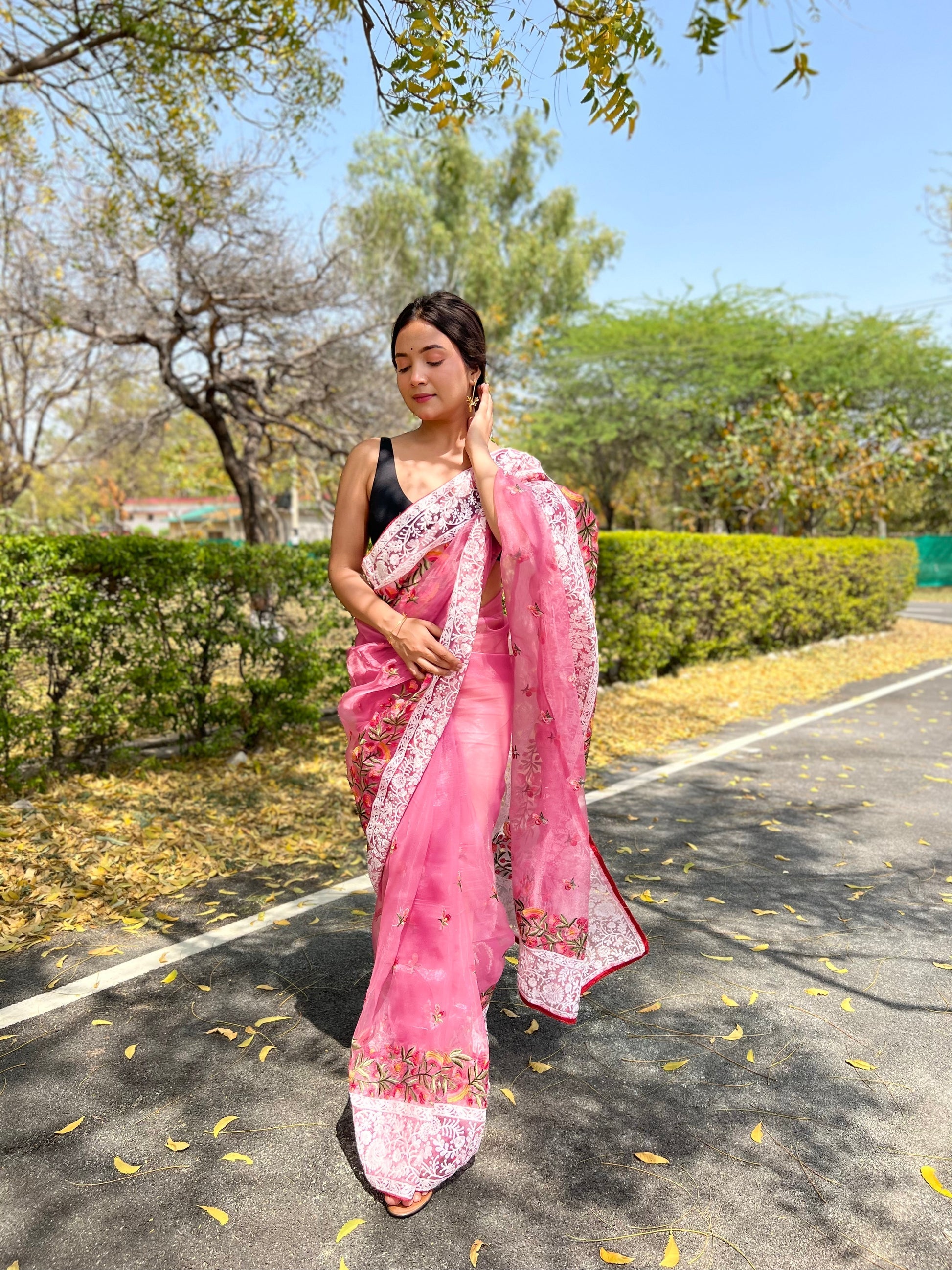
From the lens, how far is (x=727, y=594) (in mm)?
11039

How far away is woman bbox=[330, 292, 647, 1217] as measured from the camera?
231 centimetres

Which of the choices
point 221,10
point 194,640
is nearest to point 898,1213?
point 194,640

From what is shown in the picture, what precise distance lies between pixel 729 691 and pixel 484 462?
7646 mm

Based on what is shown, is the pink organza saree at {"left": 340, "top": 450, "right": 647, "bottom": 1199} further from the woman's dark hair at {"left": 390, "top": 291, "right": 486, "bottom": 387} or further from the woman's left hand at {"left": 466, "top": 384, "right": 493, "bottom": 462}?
the woman's dark hair at {"left": 390, "top": 291, "right": 486, "bottom": 387}

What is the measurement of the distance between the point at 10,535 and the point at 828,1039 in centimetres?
482

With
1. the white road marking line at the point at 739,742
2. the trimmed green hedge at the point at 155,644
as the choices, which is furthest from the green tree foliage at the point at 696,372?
the trimmed green hedge at the point at 155,644

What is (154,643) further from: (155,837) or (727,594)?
(727,594)

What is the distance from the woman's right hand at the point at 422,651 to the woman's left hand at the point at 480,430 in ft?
1.78

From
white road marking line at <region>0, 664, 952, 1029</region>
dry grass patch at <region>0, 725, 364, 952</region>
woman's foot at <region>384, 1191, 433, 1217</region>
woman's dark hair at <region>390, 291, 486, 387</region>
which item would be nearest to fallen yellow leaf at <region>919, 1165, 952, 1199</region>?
woman's foot at <region>384, 1191, 433, 1217</region>

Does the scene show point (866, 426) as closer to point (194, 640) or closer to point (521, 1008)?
point (194, 640)

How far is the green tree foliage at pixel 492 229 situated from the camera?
2914cm

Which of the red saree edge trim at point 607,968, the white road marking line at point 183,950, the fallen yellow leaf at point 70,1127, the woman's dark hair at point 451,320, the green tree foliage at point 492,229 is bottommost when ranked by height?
the white road marking line at point 183,950

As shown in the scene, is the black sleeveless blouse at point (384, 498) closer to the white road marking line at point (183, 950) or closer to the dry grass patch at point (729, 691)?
the white road marking line at point (183, 950)

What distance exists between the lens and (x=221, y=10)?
7.04m
